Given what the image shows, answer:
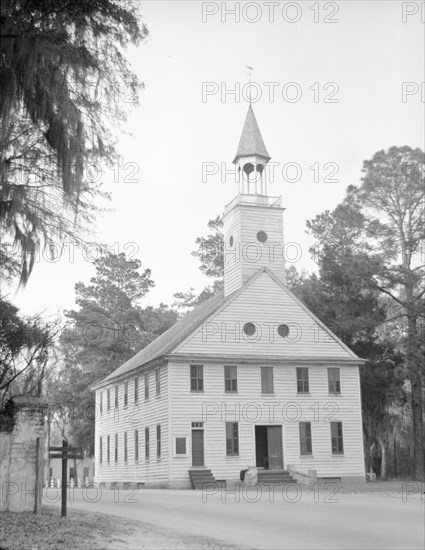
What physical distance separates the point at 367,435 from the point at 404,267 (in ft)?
53.1

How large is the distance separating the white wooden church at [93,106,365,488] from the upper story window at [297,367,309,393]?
0.04 meters

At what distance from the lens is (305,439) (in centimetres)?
3253

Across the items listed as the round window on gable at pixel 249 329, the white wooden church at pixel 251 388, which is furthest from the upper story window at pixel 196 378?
the round window on gable at pixel 249 329

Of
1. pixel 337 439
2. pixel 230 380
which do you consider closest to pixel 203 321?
pixel 230 380

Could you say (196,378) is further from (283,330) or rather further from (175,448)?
(283,330)

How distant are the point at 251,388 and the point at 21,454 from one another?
62.1 feet

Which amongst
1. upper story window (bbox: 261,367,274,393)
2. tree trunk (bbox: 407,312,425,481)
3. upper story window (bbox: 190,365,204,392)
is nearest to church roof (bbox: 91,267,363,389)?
upper story window (bbox: 190,365,204,392)

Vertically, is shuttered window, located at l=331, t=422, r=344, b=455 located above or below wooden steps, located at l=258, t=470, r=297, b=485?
above

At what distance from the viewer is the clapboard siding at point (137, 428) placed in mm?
31609

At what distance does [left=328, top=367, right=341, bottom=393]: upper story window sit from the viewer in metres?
33.8

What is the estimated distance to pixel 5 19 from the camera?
10203 mm

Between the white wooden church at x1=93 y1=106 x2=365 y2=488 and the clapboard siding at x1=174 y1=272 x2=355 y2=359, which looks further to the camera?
the clapboard siding at x1=174 y1=272 x2=355 y2=359

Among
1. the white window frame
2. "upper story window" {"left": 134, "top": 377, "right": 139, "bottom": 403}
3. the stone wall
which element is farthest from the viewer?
"upper story window" {"left": 134, "top": 377, "right": 139, "bottom": 403}

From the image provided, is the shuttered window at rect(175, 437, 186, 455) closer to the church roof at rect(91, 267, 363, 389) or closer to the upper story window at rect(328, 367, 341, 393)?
the church roof at rect(91, 267, 363, 389)
